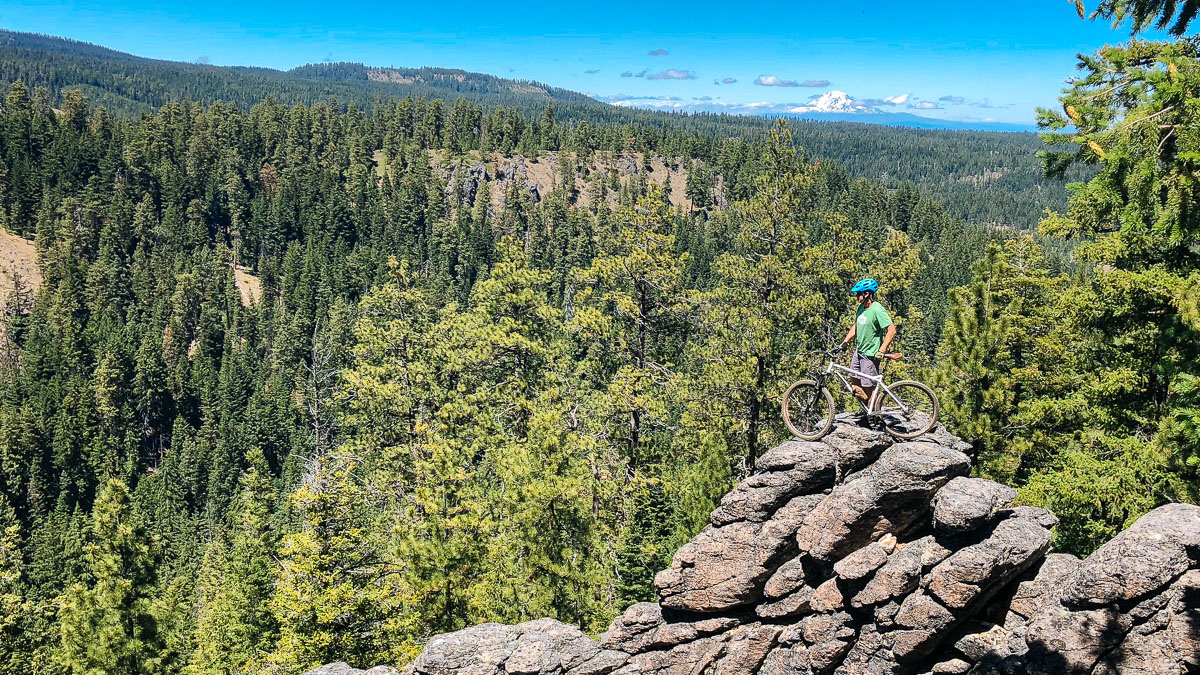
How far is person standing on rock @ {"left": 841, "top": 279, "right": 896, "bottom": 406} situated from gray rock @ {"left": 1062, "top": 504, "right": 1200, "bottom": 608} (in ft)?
14.0

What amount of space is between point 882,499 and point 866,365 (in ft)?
8.01

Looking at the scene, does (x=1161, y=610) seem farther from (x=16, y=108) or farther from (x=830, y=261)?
(x=16, y=108)

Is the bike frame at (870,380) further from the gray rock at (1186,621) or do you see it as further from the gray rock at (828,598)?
the gray rock at (1186,621)

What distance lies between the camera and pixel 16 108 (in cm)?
15088

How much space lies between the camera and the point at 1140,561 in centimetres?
978

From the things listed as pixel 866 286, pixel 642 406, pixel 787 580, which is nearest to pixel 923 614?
pixel 787 580

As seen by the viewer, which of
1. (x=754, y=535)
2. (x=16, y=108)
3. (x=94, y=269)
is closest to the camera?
(x=754, y=535)

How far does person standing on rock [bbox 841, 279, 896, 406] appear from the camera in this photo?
12414mm

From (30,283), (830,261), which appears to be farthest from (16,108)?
(830,261)

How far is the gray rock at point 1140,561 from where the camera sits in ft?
31.6

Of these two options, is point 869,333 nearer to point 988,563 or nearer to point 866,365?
point 866,365

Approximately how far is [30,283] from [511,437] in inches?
5300

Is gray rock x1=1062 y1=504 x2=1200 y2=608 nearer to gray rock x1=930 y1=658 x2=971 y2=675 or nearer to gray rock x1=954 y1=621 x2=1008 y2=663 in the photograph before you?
gray rock x1=954 y1=621 x2=1008 y2=663

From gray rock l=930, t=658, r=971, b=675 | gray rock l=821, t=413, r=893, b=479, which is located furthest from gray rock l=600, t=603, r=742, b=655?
gray rock l=821, t=413, r=893, b=479
